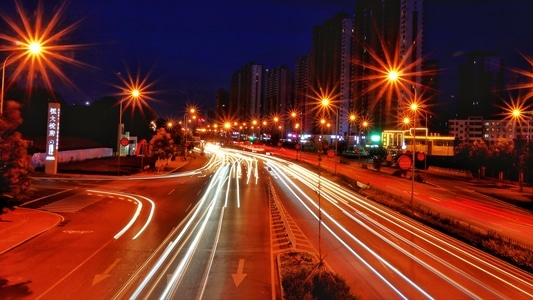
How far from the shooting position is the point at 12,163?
1370 cm

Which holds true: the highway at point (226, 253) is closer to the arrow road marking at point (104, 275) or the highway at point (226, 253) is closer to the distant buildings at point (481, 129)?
the arrow road marking at point (104, 275)

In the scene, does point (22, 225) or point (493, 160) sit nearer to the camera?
point (22, 225)

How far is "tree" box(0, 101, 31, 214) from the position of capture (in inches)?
525

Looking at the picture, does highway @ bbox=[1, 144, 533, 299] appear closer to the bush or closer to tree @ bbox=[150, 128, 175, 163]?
the bush

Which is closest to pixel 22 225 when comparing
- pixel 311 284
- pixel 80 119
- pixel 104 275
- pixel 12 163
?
pixel 12 163

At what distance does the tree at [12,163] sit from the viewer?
525 inches

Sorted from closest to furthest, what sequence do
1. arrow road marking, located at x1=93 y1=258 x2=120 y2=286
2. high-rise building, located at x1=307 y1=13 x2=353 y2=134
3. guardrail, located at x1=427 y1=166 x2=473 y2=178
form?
arrow road marking, located at x1=93 y1=258 x2=120 y2=286
guardrail, located at x1=427 y1=166 x2=473 y2=178
high-rise building, located at x1=307 y1=13 x2=353 y2=134

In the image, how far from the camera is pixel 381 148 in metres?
77.8

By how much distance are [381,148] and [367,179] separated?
32087mm

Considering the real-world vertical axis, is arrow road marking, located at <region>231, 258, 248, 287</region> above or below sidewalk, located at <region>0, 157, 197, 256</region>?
below

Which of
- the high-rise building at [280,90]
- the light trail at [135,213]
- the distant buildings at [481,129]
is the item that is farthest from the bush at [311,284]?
the high-rise building at [280,90]

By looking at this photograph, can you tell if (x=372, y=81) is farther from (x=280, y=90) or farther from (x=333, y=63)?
(x=280, y=90)

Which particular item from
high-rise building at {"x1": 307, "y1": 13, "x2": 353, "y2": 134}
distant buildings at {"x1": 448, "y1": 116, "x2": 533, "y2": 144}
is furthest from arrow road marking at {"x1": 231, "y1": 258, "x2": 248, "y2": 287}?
distant buildings at {"x1": 448, "y1": 116, "x2": 533, "y2": 144}

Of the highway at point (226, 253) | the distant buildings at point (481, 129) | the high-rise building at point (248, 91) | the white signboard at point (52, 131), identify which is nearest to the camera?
the highway at point (226, 253)
